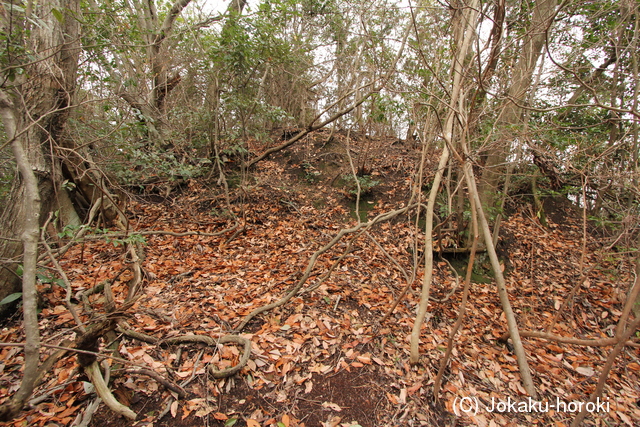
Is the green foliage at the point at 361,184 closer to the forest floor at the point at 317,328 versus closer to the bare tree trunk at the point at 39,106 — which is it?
the forest floor at the point at 317,328

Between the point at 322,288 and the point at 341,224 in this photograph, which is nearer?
the point at 322,288

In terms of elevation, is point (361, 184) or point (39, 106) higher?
point (39, 106)

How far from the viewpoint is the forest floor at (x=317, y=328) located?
83.3 inches

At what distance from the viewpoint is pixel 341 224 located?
217 inches

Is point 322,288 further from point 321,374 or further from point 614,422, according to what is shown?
point 614,422

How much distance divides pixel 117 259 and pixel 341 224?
3.74 meters

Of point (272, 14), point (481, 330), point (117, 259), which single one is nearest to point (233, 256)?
point (117, 259)

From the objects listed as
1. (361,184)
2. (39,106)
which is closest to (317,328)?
(361,184)

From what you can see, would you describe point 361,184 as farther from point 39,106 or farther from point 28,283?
point 28,283

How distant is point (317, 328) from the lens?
3.01m

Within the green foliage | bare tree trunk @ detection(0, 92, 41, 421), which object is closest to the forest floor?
bare tree trunk @ detection(0, 92, 41, 421)

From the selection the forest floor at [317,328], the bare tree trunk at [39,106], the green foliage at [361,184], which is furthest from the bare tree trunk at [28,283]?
the green foliage at [361,184]

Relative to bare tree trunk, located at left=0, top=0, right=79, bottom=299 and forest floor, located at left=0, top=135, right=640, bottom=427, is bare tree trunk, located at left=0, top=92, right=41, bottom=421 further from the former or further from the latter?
bare tree trunk, located at left=0, top=0, right=79, bottom=299

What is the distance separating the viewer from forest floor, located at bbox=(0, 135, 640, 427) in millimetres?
2115
